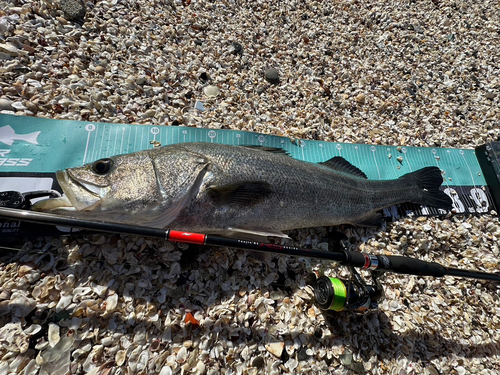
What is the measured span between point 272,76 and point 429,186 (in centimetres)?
270

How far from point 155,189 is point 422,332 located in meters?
2.98

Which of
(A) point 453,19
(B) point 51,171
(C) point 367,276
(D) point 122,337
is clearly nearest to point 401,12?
(A) point 453,19

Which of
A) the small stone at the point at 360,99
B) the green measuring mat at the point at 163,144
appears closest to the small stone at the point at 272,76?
the green measuring mat at the point at 163,144

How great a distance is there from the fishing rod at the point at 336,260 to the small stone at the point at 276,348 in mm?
501

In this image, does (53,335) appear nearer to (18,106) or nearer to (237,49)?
(18,106)

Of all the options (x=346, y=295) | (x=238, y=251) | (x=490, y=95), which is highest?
(x=490, y=95)

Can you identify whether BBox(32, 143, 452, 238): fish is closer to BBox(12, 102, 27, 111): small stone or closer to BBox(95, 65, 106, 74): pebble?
BBox(12, 102, 27, 111): small stone

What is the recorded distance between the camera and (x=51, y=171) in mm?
2332

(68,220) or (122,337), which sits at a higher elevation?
(68,220)

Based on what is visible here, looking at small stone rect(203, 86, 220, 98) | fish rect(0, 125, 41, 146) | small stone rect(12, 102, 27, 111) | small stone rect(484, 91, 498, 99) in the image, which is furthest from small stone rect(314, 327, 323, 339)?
small stone rect(484, 91, 498, 99)

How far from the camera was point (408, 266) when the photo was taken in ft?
6.96

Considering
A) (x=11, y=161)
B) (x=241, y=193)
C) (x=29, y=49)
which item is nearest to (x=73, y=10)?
(x=29, y=49)

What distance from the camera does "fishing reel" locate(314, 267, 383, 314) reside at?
2078mm

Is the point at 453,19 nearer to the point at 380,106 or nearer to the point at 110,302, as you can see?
the point at 380,106
